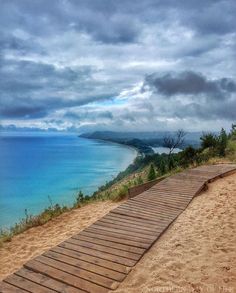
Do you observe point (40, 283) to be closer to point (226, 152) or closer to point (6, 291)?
point (6, 291)

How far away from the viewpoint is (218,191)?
10734mm

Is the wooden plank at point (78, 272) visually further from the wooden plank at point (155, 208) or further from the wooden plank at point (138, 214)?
the wooden plank at point (155, 208)

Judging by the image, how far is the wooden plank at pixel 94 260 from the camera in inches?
205

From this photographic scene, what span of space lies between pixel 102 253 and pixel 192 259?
1694 mm

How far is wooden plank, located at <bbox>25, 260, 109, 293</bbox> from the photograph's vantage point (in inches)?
182

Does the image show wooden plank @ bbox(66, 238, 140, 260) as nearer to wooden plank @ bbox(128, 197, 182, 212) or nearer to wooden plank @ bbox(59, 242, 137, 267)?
wooden plank @ bbox(59, 242, 137, 267)

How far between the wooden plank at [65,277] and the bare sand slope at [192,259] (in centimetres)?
37

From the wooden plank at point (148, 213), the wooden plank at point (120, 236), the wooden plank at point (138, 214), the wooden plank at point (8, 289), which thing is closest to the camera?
the wooden plank at point (8, 289)

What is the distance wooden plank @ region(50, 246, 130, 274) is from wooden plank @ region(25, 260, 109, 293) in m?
0.54

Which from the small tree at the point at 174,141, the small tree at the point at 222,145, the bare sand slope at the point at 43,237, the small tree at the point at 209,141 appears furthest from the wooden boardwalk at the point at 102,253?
the small tree at the point at 174,141

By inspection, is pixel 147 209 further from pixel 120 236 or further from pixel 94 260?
pixel 94 260

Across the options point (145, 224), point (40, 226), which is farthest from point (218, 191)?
point (40, 226)

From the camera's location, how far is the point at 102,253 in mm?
5793

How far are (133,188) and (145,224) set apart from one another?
3631 mm
